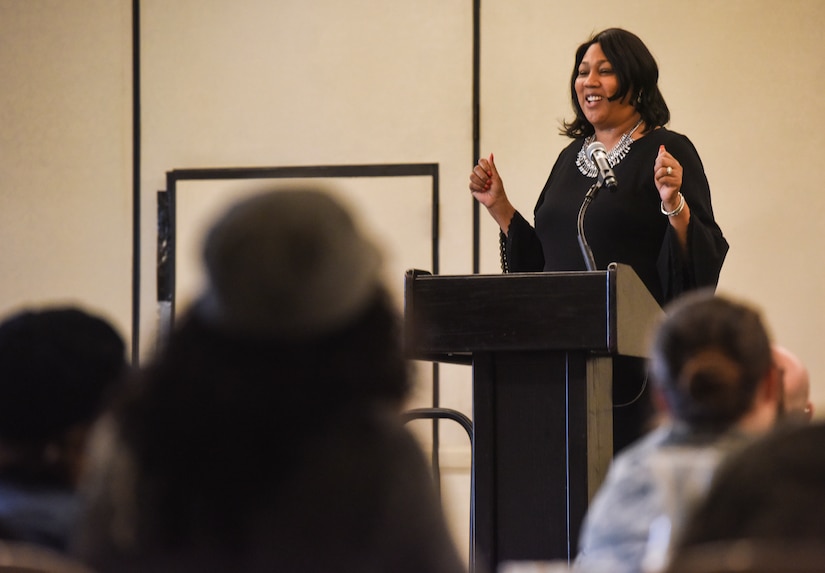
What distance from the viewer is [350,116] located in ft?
17.0

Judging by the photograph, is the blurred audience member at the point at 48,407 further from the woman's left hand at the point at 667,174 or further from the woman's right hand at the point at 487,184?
the woman's right hand at the point at 487,184

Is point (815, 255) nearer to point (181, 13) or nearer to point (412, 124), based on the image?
point (412, 124)

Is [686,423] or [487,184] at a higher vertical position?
[487,184]

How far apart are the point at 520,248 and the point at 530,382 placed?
0.88 metres

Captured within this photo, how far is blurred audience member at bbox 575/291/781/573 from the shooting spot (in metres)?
1.41

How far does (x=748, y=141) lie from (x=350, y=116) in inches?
69.0

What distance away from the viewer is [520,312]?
2.41 m

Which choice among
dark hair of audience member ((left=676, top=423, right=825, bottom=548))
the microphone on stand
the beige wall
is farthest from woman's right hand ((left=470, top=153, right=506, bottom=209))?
dark hair of audience member ((left=676, top=423, right=825, bottom=548))

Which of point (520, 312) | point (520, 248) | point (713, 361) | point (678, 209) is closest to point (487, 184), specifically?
point (520, 248)

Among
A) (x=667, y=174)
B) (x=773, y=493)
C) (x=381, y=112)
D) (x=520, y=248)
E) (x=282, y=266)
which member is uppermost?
(x=381, y=112)

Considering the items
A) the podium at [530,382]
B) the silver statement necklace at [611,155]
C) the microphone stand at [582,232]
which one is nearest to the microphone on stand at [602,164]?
the microphone stand at [582,232]

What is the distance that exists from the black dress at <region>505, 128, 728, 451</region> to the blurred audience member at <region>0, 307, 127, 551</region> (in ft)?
5.30

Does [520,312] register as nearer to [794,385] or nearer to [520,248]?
[794,385]

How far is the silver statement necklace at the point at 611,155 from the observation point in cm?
321
